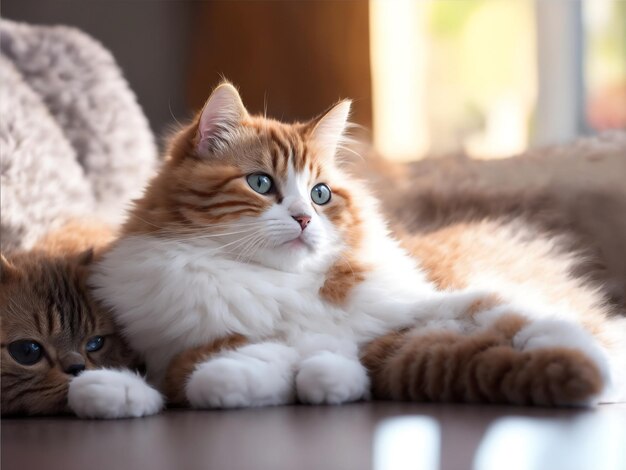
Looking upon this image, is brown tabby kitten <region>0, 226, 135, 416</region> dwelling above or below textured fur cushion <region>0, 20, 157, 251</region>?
below

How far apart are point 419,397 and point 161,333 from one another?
46cm

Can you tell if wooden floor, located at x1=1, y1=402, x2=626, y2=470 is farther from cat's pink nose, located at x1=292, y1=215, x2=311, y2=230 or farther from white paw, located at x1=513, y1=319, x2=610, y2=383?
cat's pink nose, located at x1=292, y1=215, x2=311, y2=230

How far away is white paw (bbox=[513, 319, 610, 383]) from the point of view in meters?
1.23

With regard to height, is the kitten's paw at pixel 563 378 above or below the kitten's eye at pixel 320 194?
below

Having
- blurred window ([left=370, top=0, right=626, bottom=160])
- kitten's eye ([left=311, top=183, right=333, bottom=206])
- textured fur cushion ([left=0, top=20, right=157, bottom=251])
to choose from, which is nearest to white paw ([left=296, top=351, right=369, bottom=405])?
kitten's eye ([left=311, top=183, right=333, bottom=206])

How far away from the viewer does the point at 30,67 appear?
2.30 meters

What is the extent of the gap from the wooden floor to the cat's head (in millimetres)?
99

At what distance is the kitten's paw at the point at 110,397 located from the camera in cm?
130

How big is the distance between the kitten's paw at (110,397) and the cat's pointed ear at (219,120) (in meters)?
0.49

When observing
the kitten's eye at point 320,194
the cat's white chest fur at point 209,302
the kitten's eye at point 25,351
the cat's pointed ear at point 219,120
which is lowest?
the kitten's eye at point 25,351

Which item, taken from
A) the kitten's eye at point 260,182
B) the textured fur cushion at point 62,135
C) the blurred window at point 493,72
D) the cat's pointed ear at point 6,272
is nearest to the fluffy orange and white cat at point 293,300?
the kitten's eye at point 260,182

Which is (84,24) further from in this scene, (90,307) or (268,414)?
(268,414)

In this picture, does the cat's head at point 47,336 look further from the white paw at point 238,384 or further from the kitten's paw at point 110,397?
the white paw at point 238,384

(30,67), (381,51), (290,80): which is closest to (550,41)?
(381,51)
